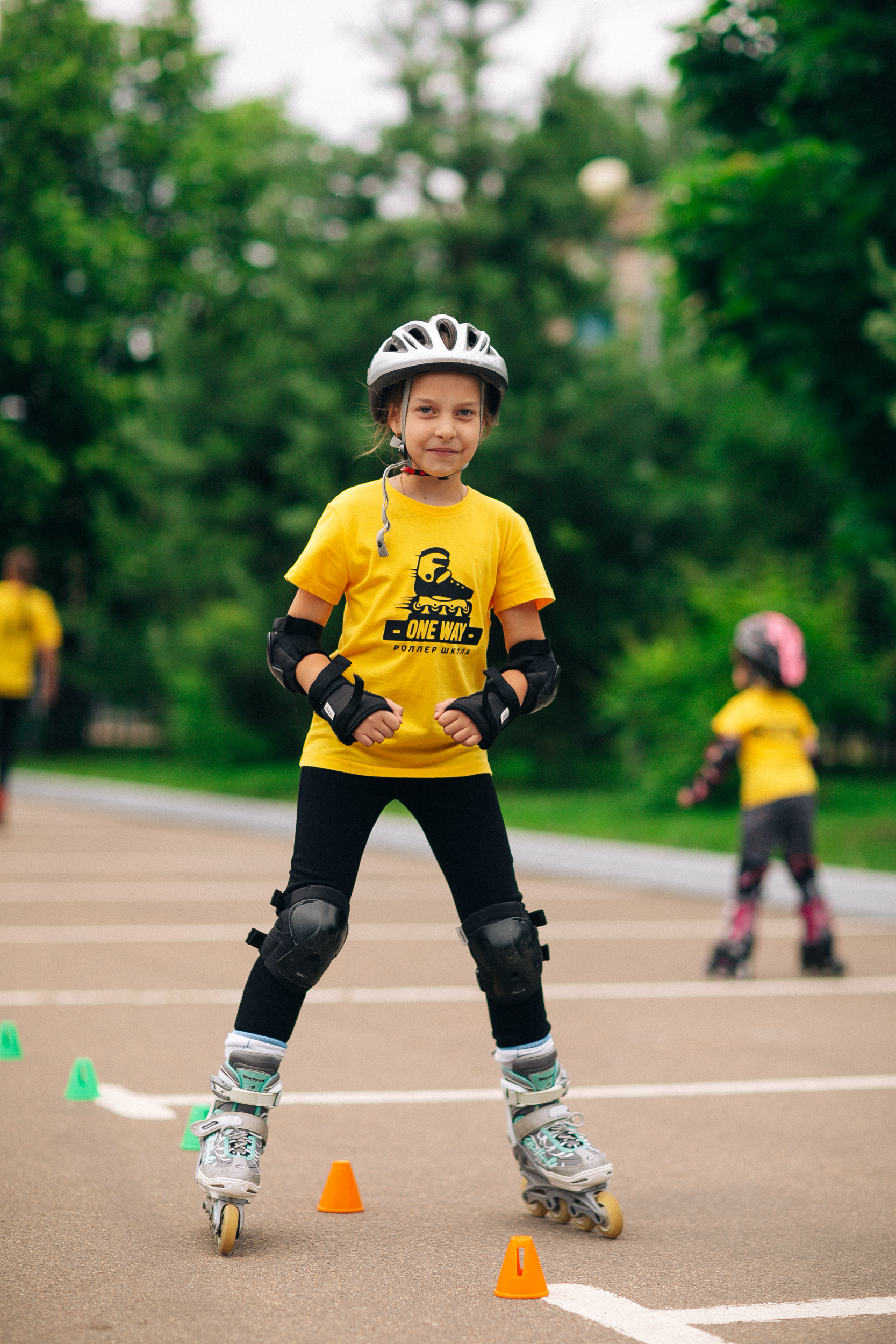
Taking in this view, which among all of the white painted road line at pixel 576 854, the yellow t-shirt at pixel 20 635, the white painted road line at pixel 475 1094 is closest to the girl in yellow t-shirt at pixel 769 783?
the white painted road line at pixel 475 1094

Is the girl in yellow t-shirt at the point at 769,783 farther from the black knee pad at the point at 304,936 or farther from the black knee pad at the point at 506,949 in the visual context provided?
the black knee pad at the point at 304,936

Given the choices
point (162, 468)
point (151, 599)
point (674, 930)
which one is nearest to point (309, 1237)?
point (674, 930)

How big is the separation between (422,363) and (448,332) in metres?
0.15

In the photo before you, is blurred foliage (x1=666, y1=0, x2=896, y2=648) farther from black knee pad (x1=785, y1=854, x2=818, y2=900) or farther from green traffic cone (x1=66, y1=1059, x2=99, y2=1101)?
green traffic cone (x1=66, y1=1059, x2=99, y2=1101)

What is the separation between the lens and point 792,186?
1270 centimetres

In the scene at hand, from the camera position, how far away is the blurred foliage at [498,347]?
13.6m

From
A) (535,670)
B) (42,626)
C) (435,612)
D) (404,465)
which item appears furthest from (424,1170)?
(42,626)

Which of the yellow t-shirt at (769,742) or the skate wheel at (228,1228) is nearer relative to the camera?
the skate wheel at (228,1228)

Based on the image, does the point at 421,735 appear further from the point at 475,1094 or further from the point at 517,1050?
the point at 475,1094

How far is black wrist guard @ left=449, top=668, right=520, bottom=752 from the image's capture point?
3.88 metres

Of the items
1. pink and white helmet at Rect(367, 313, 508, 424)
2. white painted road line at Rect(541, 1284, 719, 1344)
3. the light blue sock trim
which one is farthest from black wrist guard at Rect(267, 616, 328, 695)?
white painted road line at Rect(541, 1284, 719, 1344)

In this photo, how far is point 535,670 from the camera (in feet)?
13.5

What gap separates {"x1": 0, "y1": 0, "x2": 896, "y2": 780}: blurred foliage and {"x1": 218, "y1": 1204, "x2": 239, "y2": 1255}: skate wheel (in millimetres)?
9825

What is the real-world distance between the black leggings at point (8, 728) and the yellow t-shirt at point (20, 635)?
0.05m
